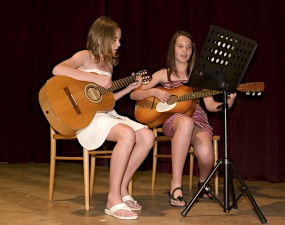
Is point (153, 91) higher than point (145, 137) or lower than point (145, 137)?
higher

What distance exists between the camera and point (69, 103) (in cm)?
254

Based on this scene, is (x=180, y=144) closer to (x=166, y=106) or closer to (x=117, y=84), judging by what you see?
(x=166, y=106)

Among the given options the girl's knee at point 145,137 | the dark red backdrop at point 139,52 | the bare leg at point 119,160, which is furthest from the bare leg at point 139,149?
the dark red backdrop at point 139,52

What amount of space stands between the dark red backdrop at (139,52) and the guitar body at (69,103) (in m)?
1.93

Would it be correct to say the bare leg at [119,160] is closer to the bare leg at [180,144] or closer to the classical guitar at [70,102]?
the classical guitar at [70,102]

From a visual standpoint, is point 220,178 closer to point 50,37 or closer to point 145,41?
point 145,41

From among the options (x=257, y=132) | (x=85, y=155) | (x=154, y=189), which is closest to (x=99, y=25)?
(x=85, y=155)

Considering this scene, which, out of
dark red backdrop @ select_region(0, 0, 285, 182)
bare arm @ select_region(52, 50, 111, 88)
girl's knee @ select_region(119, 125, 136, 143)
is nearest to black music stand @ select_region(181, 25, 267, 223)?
girl's knee @ select_region(119, 125, 136, 143)

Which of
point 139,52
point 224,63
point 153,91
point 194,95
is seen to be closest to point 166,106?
point 153,91

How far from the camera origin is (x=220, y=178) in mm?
4332

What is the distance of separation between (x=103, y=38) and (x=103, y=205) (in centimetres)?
110

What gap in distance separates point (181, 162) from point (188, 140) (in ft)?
0.52

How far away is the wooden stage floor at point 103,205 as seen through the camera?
2.37m

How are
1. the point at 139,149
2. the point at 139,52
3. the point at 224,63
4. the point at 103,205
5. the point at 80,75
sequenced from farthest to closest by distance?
the point at 139,52
the point at 103,205
the point at 139,149
the point at 80,75
the point at 224,63
